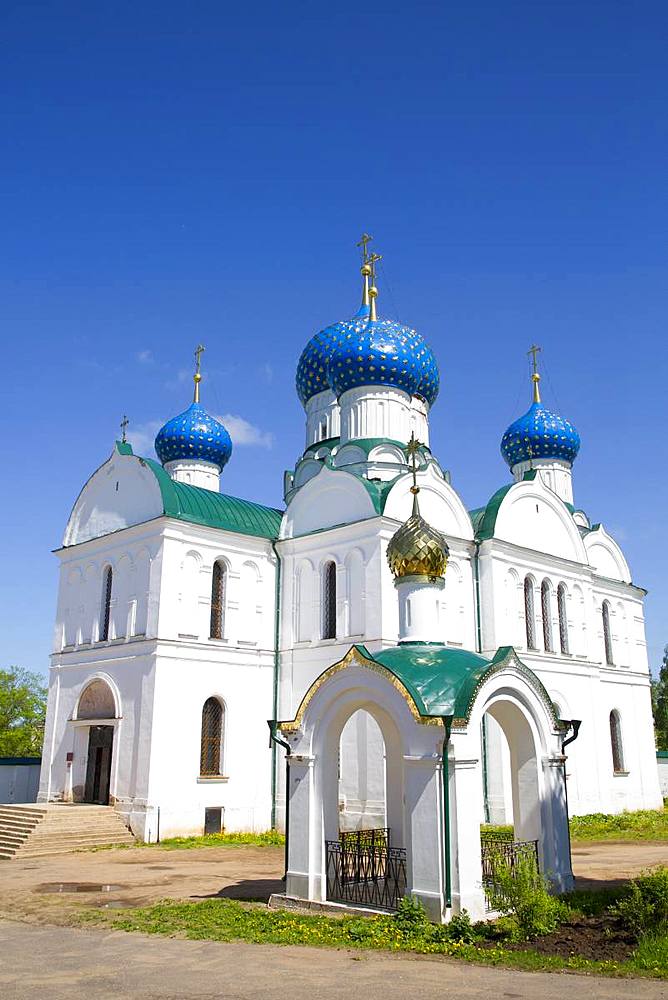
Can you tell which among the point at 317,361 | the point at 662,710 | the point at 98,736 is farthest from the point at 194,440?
the point at 662,710

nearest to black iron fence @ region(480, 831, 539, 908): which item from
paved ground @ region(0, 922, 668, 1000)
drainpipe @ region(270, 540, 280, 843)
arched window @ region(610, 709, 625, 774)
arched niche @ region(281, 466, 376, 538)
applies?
paved ground @ region(0, 922, 668, 1000)

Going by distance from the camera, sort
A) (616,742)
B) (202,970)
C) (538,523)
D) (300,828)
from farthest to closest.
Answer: (616,742) → (538,523) → (300,828) → (202,970)

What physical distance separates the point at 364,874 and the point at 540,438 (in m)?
16.8

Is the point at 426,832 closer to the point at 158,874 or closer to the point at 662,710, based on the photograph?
the point at 158,874

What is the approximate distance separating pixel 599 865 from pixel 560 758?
414 cm

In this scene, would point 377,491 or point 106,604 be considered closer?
point 377,491

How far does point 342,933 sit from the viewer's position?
784cm

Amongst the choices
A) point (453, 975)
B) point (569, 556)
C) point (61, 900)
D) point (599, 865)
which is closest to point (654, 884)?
point (453, 975)

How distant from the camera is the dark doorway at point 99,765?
17578 mm

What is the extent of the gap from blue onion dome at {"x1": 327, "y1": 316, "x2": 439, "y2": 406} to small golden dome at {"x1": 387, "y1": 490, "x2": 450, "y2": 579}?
34.7 feet

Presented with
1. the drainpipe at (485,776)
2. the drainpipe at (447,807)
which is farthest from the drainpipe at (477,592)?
the drainpipe at (447,807)

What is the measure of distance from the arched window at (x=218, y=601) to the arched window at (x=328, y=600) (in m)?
2.11

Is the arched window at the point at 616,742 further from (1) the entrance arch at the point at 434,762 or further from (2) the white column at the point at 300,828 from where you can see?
(2) the white column at the point at 300,828

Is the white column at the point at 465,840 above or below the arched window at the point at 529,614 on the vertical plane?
below
